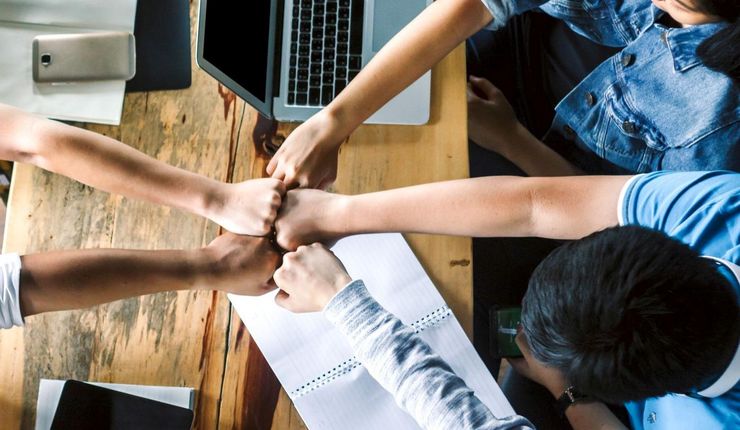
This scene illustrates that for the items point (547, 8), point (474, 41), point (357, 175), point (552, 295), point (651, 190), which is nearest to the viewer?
point (552, 295)

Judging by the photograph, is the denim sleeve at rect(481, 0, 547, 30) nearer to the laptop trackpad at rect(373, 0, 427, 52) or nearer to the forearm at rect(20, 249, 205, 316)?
the laptop trackpad at rect(373, 0, 427, 52)

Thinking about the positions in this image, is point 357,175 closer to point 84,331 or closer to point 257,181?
point 257,181

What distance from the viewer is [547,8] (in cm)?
110

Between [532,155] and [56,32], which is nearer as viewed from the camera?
[56,32]

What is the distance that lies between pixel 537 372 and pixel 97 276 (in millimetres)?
753

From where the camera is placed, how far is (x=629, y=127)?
108 centimetres

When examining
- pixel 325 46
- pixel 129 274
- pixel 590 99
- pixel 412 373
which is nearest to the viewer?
pixel 412 373

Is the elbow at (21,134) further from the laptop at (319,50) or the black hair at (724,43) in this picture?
the black hair at (724,43)

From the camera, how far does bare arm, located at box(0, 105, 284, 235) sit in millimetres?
904

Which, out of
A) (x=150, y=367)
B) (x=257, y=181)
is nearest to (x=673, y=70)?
(x=257, y=181)

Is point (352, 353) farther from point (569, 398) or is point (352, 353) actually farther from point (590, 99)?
point (590, 99)

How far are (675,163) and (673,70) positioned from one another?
16 centimetres

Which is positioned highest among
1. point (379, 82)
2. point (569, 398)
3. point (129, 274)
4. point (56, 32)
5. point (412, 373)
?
point (56, 32)

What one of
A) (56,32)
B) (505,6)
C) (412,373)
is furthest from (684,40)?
(56,32)
